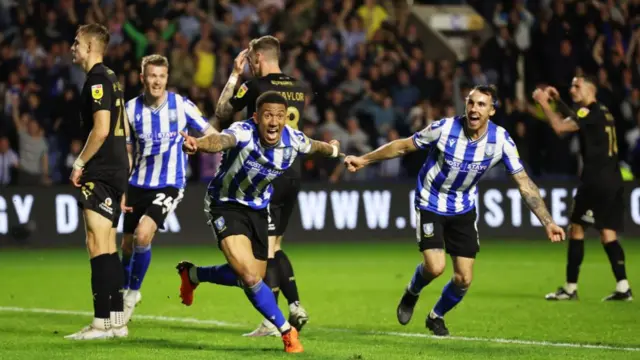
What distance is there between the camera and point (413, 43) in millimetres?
23719

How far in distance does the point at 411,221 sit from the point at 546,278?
195 inches

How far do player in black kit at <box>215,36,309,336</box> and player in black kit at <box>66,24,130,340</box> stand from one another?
1004 millimetres

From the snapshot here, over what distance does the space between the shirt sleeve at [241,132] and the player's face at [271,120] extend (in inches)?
4.0

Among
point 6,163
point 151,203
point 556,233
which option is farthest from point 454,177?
point 6,163

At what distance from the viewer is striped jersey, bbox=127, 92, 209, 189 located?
11172 mm

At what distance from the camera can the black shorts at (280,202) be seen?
33.5 ft

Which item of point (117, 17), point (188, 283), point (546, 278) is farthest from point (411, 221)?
point (188, 283)

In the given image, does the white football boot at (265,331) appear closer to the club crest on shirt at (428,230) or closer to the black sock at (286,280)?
the black sock at (286,280)

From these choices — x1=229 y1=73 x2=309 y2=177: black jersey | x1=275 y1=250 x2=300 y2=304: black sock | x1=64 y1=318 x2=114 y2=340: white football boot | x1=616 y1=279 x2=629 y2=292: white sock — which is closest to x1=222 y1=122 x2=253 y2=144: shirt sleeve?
x1=229 y1=73 x2=309 y2=177: black jersey

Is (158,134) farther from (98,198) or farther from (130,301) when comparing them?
(98,198)

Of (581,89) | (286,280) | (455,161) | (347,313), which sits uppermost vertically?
(581,89)

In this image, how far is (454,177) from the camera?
10.1 metres

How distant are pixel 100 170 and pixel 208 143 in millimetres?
1328

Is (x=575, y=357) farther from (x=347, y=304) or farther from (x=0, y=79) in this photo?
(x=0, y=79)
